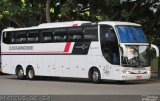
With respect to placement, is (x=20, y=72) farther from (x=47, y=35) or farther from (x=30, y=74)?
(x=47, y=35)

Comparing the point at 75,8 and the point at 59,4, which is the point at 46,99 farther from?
the point at 59,4

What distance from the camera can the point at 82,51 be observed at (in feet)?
102

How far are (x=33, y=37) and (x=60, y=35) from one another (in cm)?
278

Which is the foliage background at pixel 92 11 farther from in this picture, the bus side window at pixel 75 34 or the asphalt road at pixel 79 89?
the asphalt road at pixel 79 89

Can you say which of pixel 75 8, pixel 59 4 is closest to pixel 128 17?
pixel 75 8

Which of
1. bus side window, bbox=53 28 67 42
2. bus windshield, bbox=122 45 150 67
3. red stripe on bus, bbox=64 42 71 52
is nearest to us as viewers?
bus windshield, bbox=122 45 150 67

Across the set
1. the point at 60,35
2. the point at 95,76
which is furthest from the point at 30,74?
the point at 95,76

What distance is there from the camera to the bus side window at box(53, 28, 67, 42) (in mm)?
32097

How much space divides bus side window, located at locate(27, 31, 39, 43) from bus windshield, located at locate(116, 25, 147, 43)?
22.3 feet

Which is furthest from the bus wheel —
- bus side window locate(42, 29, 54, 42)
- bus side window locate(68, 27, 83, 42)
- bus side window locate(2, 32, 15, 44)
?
bus side window locate(2, 32, 15, 44)

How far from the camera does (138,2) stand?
118 ft

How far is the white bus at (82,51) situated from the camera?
29125 mm

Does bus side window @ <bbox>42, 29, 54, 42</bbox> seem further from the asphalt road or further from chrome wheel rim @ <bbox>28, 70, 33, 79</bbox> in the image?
the asphalt road

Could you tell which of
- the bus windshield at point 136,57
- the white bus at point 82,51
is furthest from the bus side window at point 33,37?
the bus windshield at point 136,57
